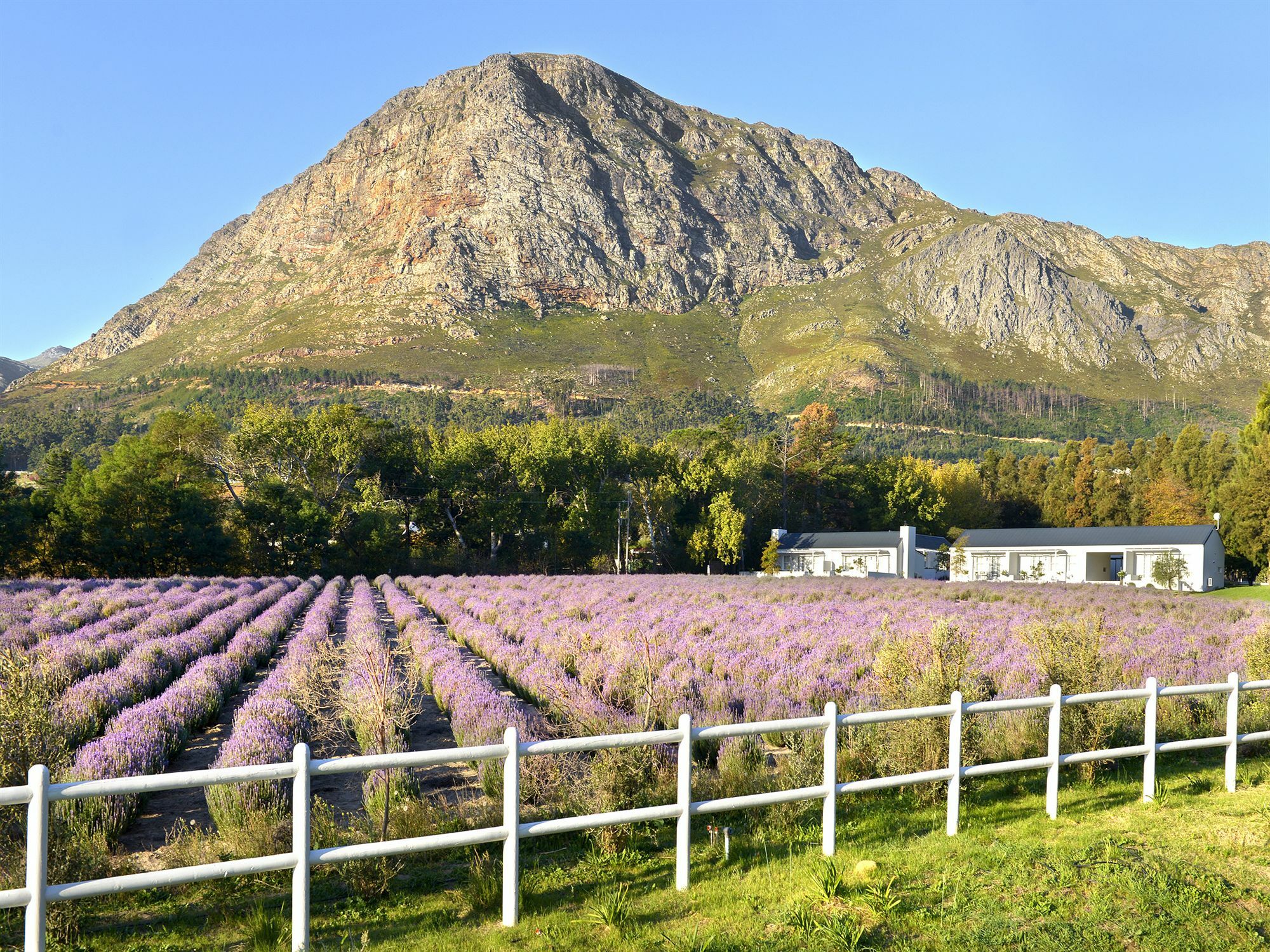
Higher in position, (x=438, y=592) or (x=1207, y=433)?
(x=1207, y=433)

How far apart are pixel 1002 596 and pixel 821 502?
53.7m

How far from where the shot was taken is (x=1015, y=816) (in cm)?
723

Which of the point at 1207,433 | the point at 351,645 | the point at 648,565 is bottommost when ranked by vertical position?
the point at 648,565

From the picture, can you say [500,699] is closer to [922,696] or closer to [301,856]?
[922,696]

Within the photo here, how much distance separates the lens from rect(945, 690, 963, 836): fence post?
21.8ft

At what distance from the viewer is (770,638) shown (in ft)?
55.8

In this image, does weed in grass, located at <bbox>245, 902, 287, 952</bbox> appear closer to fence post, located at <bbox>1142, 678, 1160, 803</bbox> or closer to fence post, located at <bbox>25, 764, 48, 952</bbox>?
fence post, located at <bbox>25, 764, 48, 952</bbox>

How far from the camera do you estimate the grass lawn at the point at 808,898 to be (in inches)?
199

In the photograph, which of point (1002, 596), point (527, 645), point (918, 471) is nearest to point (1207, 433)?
point (918, 471)

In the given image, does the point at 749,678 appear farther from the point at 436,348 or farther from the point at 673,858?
the point at 436,348

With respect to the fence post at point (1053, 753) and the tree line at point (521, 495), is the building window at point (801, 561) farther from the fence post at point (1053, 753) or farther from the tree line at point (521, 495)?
the fence post at point (1053, 753)

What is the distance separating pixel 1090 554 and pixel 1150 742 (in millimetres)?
57195

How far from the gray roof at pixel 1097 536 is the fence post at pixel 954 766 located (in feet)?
182

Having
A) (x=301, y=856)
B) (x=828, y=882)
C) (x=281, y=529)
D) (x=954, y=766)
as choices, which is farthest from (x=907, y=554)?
(x=301, y=856)
